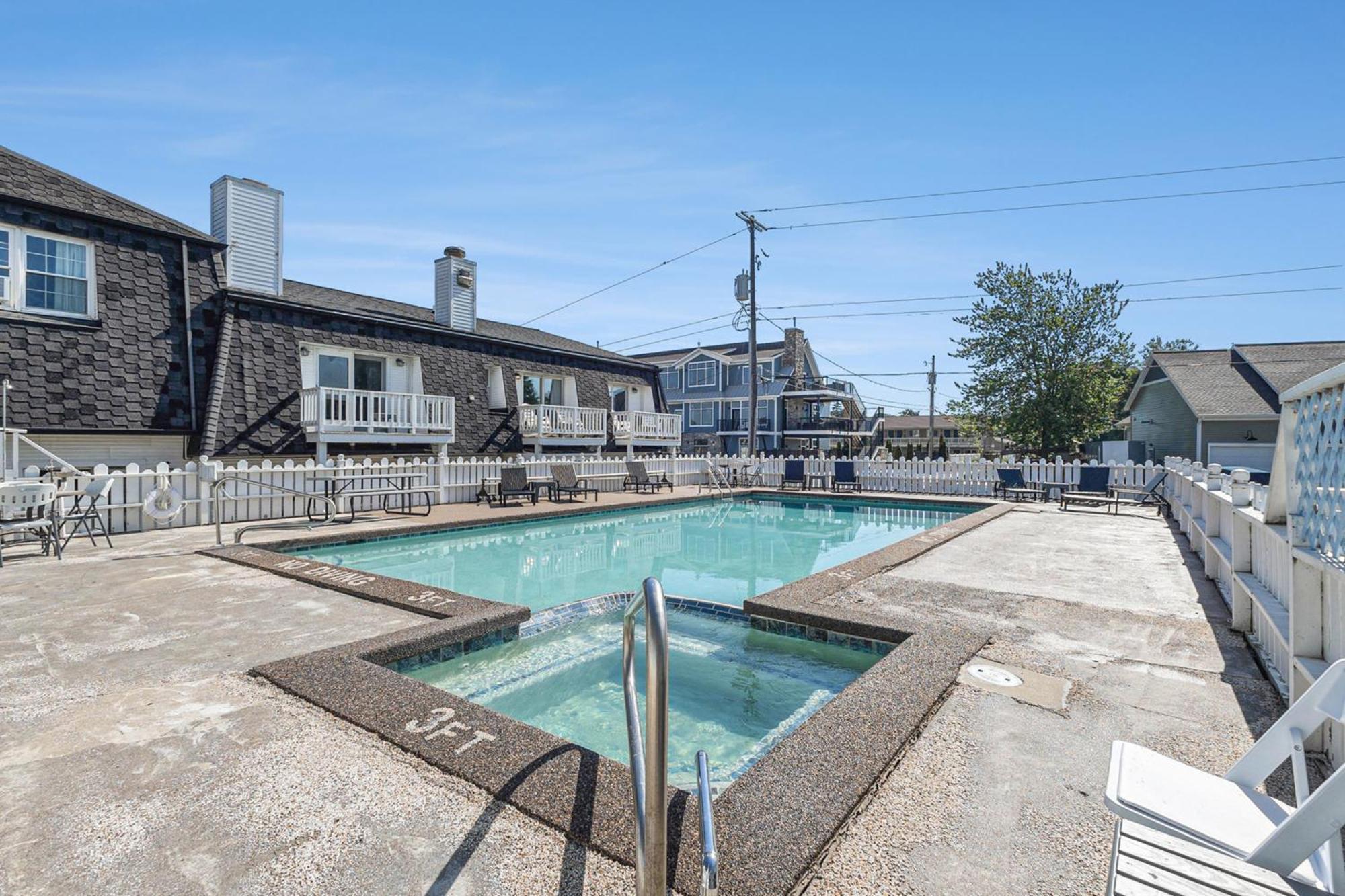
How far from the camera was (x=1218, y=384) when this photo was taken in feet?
65.8

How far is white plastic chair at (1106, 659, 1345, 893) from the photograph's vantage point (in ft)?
4.77

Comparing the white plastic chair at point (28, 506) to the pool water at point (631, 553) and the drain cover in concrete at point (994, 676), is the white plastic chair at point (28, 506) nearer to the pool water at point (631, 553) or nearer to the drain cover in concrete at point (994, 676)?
the pool water at point (631, 553)

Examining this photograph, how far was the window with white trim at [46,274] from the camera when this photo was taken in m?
10.4

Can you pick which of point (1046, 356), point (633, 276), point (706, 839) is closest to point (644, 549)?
point (706, 839)

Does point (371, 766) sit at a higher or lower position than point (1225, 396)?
lower

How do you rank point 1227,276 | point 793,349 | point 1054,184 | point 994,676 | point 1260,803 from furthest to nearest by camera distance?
point 793,349, point 1227,276, point 1054,184, point 994,676, point 1260,803

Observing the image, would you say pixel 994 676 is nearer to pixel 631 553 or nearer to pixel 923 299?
pixel 631 553

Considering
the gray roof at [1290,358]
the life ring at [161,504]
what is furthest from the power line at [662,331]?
the life ring at [161,504]

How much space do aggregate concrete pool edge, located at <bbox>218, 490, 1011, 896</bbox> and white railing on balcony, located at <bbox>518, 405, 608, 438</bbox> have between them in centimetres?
1296

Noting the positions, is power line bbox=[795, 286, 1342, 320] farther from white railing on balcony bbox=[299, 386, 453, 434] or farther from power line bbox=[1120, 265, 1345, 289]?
white railing on balcony bbox=[299, 386, 453, 434]

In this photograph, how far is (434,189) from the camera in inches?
632

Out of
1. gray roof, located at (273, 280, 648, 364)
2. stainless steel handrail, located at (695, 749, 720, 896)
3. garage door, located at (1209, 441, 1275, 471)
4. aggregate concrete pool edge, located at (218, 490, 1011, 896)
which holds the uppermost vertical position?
gray roof, located at (273, 280, 648, 364)

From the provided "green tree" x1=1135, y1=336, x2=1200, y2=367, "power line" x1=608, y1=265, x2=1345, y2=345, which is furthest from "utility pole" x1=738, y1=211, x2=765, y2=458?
"green tree" x1=1135, y1=336, x2=1200, y2=367

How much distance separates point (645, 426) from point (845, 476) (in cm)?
668
